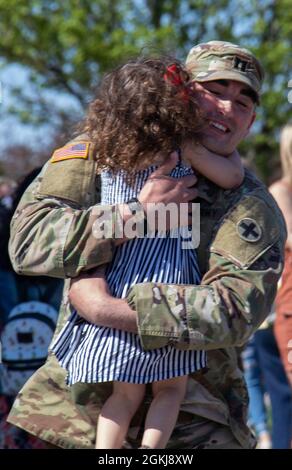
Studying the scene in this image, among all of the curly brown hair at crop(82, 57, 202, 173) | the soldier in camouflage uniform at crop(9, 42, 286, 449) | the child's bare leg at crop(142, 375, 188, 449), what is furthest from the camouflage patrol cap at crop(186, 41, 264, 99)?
the child's bare leg at crop(142, 375, 188, 449)

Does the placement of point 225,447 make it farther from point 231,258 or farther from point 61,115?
point 61,115

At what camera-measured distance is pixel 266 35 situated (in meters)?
17.1

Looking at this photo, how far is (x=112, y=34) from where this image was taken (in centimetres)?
1611

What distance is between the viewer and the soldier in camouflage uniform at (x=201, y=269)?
8.46ft

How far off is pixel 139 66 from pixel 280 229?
2.19 feet

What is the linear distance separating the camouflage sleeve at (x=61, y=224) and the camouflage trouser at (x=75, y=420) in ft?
1.27

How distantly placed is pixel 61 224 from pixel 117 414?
1.90 feet

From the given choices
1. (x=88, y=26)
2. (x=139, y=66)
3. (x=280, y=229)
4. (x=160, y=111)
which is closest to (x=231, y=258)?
(x=280, y=229)

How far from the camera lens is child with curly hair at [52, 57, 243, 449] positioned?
263cm

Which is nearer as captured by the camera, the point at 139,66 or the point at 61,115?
the point at 139,66

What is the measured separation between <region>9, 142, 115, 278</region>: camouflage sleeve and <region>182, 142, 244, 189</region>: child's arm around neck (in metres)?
0.30

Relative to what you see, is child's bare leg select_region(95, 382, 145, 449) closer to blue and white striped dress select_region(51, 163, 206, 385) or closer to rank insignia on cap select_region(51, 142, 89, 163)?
blue and white striped dress select_region(51, 163, 206, 385)

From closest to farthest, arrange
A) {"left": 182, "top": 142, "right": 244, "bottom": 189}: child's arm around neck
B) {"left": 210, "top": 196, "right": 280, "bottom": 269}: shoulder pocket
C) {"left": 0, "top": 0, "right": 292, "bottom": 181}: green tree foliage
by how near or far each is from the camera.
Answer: {"left": 210, "top": 196, "right": 280, "bottom": 269}: shoulder pocket
{"left": 182, "top": 142, "right": 244, "bottom": 189}: child's arm around neck
{"left": 0, "top": 0, "right": 292, "bottom": 181}: green tree foliage
